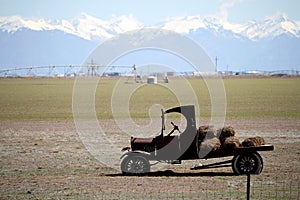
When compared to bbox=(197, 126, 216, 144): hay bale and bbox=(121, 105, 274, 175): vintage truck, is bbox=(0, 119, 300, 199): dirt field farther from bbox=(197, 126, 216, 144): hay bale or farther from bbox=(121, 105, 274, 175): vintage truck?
bbox=(197, 126, 216, 144): hay bale

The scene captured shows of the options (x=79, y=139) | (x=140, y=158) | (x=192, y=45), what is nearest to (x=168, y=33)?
(x=192, y=45)

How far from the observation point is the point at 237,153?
16859mm

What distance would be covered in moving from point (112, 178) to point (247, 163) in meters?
3.95

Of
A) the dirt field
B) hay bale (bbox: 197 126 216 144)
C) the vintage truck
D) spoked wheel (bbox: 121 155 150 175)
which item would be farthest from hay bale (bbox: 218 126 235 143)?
spoked wheel (bbox: 121 155 150 175)

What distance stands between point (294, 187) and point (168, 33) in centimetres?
1271

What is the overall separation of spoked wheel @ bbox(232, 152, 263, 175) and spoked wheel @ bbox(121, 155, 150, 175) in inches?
101

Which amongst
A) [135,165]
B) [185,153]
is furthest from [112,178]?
[185,153]

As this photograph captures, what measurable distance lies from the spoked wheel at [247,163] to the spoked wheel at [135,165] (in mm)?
2573

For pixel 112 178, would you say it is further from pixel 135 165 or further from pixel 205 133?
pixel 205 133

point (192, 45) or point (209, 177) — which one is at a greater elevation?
point (192, 45)

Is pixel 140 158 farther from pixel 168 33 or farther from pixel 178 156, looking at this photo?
pixel 168 33

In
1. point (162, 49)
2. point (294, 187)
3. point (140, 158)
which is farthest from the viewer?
point (162, 49)

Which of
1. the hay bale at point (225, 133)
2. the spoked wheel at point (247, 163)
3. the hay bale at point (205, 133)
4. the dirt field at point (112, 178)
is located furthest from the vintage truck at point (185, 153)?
the hay bale at point (225, 133)

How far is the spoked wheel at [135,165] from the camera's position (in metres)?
17.3
